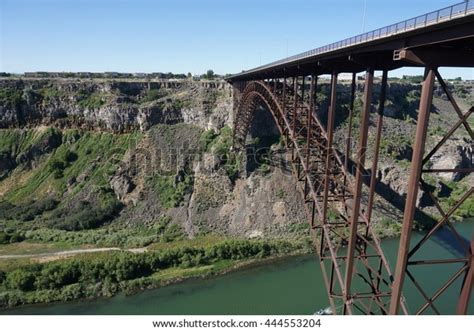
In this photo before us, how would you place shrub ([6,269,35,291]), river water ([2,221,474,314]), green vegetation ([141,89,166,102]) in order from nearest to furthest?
1. river water ([2,221,474,314])
2. shrub ([6,269,35,291])
3. green vegetation ([141,89,166,102])

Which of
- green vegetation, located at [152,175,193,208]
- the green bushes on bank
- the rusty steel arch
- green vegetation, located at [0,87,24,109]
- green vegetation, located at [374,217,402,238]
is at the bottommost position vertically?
the green bushes on bank

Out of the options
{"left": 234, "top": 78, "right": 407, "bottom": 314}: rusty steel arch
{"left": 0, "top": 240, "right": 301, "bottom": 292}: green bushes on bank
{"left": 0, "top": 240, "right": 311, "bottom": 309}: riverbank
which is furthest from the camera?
{"left": 0, "top": 240, "right": 301, "bottom": 292}: green bushes on bank

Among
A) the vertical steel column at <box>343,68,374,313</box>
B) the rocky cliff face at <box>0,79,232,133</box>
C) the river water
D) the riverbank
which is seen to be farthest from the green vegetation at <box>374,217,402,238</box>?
the vertical steel column at <box>343,68,374,313</box>

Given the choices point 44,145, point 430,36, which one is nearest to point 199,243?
point 430,36

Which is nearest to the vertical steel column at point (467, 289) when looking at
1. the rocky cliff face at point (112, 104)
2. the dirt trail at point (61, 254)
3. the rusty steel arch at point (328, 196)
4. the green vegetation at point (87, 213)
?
the rusty steel arch at point (328, 196)

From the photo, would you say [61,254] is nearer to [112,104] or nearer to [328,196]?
[328,196]

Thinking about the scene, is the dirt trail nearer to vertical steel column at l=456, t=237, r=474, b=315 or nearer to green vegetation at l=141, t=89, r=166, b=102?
green vegetation at l=141, t=89, r=166, b=102

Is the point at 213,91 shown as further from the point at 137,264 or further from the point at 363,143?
the point at 363,143

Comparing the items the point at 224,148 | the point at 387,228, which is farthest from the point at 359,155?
the point at 224,148
